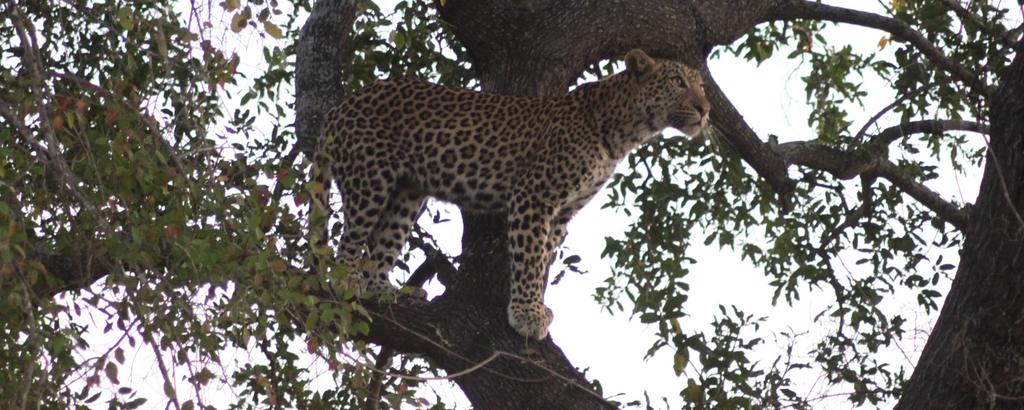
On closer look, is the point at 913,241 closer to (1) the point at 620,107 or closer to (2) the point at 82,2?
(1) the point at 620,107

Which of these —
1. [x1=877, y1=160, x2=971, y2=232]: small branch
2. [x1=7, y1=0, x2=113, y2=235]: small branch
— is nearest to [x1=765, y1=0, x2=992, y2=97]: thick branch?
[x1=877, y1=160, x2=971, y2=232]: small branch

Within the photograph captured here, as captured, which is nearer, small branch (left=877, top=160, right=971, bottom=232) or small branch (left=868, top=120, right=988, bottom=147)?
small branch (left=868, top=120, right=988, bottom=147)

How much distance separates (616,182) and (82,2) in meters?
3.72

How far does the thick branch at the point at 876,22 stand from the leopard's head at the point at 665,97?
41.9 inches

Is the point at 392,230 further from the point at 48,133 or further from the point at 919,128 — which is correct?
the point at 48,133

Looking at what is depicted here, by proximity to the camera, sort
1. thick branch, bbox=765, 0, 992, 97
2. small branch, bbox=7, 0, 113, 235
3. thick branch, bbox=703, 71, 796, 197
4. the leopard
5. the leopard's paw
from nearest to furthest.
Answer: small branch, bbox=7, 0, 113, 235 → the leopard's paw → thick branch, bbox=765, 0, 992, 97 → the leopard → thick branch, bbox=703, 71, 796, 197

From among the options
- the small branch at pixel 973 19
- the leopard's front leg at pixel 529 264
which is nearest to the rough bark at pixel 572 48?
the leopard's front leg at pixel 529 264

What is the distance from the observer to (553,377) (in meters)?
5.53

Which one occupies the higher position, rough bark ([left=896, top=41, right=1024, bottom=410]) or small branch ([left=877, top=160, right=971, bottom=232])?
small branch ([left=877, top=160, right=971, bottom=232])


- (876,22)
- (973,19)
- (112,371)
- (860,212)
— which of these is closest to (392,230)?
(860,212)

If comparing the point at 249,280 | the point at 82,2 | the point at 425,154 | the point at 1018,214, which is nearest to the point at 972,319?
the point at 1018,214

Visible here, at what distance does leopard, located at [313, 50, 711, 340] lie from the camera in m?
6.18

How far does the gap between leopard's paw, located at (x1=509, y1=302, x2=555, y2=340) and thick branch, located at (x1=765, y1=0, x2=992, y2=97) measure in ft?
7.62

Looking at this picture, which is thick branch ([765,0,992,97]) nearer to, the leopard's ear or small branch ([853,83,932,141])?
small branch ([853,83,932,141])
